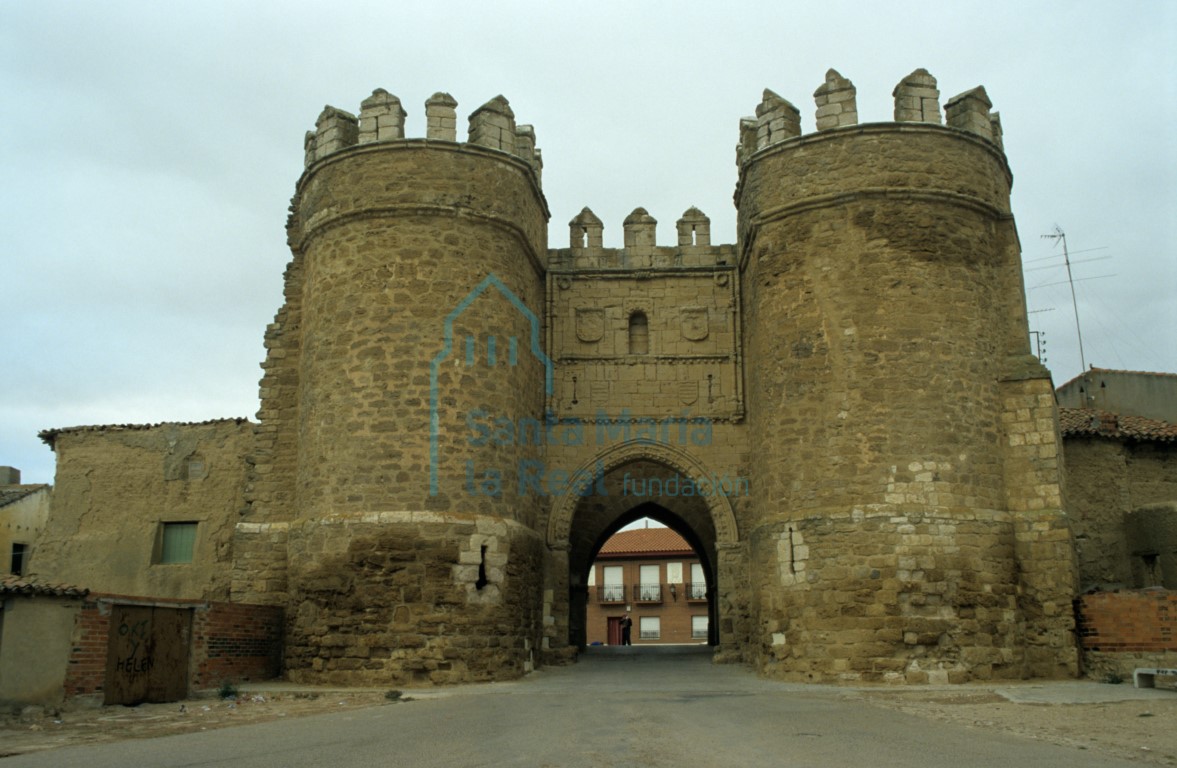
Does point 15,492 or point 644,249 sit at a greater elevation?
point 644,249

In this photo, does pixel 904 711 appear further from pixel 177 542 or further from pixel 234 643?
pixel 177 542

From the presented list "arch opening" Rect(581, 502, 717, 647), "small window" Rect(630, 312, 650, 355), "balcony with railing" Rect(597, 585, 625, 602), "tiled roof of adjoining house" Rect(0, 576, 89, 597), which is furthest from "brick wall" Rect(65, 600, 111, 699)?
"balcony with railing" Rect(597, 585, 625, 602)

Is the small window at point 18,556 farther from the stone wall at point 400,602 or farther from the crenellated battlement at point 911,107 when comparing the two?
the crenellated battlement at point 911,107

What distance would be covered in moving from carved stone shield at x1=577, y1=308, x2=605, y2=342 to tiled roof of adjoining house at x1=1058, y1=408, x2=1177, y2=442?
729cm

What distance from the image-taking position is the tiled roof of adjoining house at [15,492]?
24.6 metres

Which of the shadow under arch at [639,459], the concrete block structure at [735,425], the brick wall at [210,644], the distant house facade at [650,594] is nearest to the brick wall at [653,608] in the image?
the distant house facade at [650,594]

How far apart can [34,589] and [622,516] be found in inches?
425

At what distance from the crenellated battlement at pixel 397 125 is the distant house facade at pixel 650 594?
26.1 meters

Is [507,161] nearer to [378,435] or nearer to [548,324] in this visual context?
[548,324]

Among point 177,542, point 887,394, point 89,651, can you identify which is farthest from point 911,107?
point 177,542

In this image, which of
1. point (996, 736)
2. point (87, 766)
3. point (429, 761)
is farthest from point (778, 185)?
point (87, 766)

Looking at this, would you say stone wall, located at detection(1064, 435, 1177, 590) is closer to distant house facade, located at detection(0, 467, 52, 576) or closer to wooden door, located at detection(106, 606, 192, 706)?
wooden door, located at detection(106, 606, 192, 706)

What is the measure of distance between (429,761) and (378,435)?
742 cm

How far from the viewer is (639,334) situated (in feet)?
57.6
